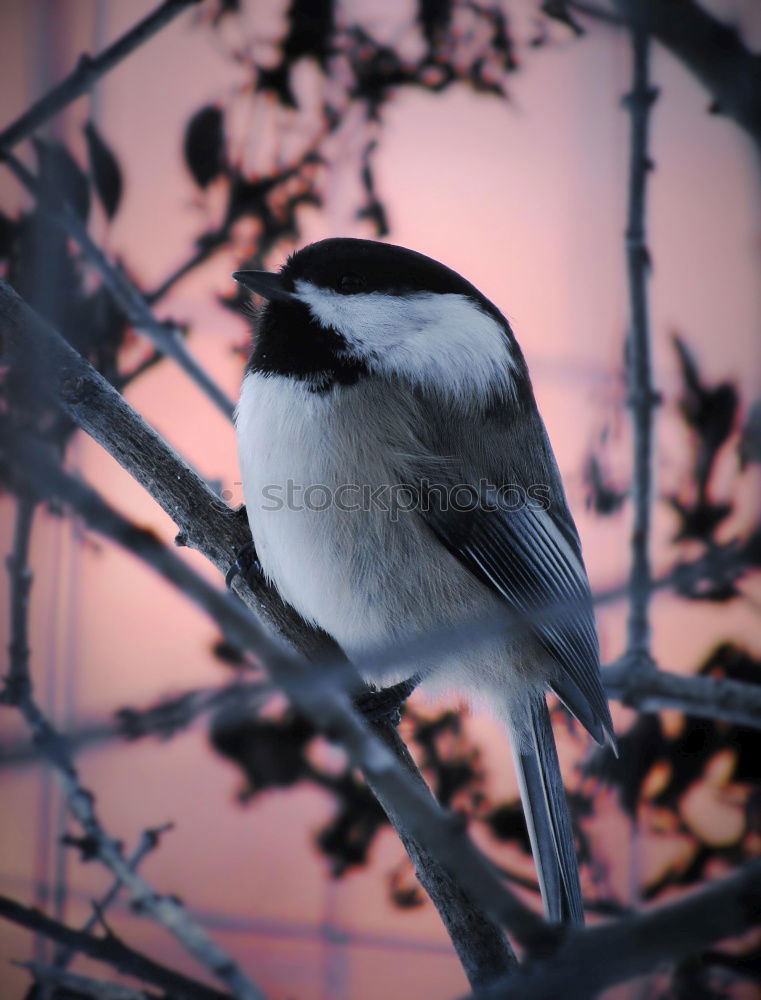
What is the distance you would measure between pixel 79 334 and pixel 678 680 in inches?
30.5

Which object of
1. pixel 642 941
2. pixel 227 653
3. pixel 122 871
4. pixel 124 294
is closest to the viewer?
pixel 642 941

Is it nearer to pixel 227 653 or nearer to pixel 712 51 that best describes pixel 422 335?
pixel 712 51

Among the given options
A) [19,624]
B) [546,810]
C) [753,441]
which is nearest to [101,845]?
[19,624]

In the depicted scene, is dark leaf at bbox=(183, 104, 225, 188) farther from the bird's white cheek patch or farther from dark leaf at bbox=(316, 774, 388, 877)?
dark leaf at bbox=(316, 774, 388, 877)

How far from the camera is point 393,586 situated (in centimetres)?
85

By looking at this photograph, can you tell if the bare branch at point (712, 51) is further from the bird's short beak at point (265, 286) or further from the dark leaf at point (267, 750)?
the dark leaf at point (267, 750)

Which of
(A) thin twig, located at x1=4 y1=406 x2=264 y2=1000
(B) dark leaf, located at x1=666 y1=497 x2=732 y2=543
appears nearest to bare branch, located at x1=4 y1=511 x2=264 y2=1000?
(A) thin twig, located at x1=4 y1=406 x2=264 y2=1000

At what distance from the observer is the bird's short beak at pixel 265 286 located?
34.3 inches

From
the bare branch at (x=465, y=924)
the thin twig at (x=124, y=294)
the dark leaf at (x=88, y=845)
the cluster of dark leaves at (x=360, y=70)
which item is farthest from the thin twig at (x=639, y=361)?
the dark leaf at (x=88, y=845)

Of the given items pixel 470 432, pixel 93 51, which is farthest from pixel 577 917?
pixel 93 51

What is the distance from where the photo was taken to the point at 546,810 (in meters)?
0.88

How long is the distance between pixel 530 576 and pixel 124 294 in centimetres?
55

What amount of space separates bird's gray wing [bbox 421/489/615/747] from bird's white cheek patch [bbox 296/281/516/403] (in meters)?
0.12

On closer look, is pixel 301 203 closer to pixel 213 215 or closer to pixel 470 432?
pixel 213 215
